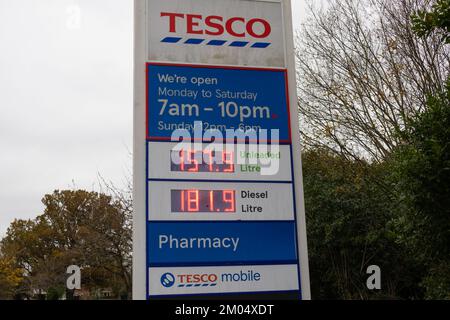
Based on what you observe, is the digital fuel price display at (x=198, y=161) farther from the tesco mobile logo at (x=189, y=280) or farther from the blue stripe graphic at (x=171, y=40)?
the blue stripe graphic at (x=171, y=40)

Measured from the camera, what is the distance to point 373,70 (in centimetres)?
1441

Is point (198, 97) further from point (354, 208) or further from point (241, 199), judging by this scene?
point (354, 208)

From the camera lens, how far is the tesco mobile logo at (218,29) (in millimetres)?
7301

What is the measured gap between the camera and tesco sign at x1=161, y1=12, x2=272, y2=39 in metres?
7.32

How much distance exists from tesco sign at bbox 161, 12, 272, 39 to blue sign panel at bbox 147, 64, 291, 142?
1.82 feet

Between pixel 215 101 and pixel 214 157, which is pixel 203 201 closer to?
pixel 214 157

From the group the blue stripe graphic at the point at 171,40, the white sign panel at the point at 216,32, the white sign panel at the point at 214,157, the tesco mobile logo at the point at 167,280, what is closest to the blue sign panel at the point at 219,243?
the white sign panel at the point at 214,157

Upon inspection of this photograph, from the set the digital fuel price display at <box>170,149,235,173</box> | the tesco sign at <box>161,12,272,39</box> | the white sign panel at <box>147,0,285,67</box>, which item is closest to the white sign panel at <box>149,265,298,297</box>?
the digital fuel price display at <box>170,149,235,173</box>

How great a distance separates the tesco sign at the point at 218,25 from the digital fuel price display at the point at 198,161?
177cm

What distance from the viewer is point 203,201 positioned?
262 inches

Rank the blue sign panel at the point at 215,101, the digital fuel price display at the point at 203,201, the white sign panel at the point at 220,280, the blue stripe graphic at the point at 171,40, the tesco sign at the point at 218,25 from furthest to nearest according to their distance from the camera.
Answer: the tesco sign at the point at 218,25, the blue stripe graphic at the point at 171,40, the blue sign panel at the point at 215,101, the digital fuel price display at the point at 203,201, the white sign panel at the point at 220,280

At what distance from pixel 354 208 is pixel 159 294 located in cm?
1152

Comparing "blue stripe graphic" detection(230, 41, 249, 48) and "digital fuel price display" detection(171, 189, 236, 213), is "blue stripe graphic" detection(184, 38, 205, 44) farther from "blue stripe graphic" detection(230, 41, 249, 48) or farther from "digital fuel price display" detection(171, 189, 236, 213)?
"digital fuel price display" detection(171, 189, 236, 213)
